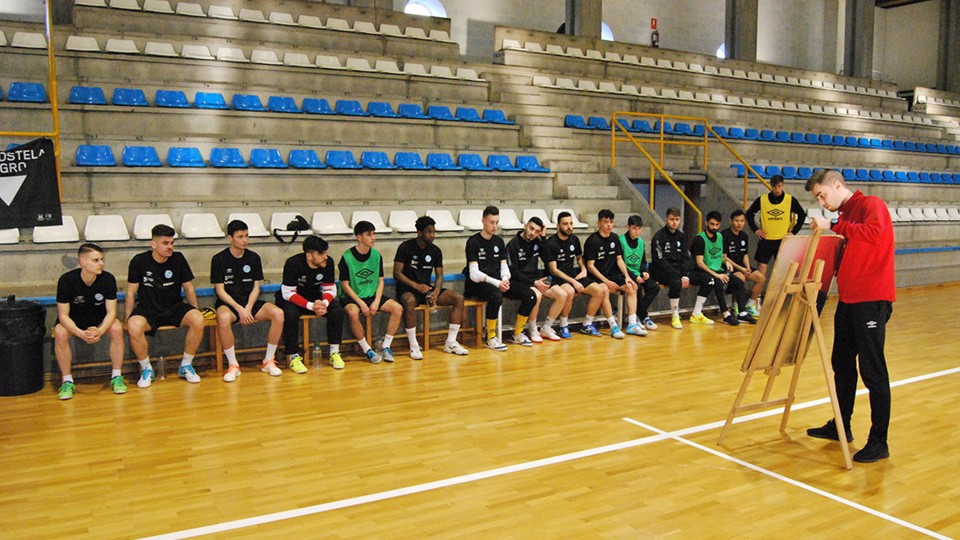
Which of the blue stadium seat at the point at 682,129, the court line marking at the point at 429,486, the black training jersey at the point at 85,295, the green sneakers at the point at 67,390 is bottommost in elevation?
the court line marking at the point at 429,486

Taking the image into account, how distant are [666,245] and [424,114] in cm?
433

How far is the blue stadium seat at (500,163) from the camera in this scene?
1079 cm

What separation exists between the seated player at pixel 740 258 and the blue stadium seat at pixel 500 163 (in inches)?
123

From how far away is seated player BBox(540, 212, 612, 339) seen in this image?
8.24 metres

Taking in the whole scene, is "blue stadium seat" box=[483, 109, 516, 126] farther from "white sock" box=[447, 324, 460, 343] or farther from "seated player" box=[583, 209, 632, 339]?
"white sock" box=[447, 324, 460, 343]

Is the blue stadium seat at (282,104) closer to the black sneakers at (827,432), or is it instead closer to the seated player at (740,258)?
the seated player at (740,258)

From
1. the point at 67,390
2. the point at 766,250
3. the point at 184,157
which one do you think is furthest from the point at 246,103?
the point at 766,250

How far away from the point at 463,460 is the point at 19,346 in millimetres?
3822

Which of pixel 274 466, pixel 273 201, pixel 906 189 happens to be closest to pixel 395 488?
pixel 274 466

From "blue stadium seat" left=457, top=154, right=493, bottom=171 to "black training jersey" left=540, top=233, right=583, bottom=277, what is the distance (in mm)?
2446

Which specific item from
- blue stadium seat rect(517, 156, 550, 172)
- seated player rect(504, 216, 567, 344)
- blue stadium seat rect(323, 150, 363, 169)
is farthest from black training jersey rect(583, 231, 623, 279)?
blue stadium seat rect(323, 150, 363, 169)

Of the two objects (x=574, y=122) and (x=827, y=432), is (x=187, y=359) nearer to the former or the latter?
(x=827, y=432)

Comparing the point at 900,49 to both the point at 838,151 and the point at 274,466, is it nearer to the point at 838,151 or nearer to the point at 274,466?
the point at 838,151

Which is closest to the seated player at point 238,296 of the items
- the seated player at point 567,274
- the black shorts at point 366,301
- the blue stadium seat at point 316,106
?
the black shorts at point 366,301
